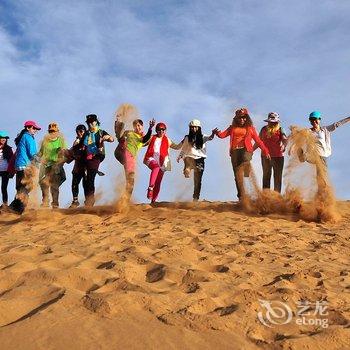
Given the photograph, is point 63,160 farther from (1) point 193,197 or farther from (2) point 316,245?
(2) point 316,245

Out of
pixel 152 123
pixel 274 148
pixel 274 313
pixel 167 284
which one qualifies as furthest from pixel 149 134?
pixel 274 313

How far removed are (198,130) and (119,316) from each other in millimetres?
6277

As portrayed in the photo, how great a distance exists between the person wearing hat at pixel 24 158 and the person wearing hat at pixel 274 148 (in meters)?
4.00

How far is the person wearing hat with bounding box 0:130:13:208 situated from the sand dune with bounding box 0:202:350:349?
287 centimetres

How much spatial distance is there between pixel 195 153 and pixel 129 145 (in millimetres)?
1286

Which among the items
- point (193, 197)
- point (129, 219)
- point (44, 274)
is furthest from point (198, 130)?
point (44, 274)

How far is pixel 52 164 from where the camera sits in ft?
28.5

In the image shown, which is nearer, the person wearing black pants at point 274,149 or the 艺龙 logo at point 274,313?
the 艺龙 logo at point 274,313

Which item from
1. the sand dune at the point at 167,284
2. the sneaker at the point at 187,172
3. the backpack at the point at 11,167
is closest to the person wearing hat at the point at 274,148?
the sneaker at the point at 187,172

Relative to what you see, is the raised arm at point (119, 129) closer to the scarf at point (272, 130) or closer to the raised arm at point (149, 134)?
the raised arm at point (149, 134)

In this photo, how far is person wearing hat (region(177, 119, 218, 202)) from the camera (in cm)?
888

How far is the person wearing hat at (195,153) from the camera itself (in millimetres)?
8883
